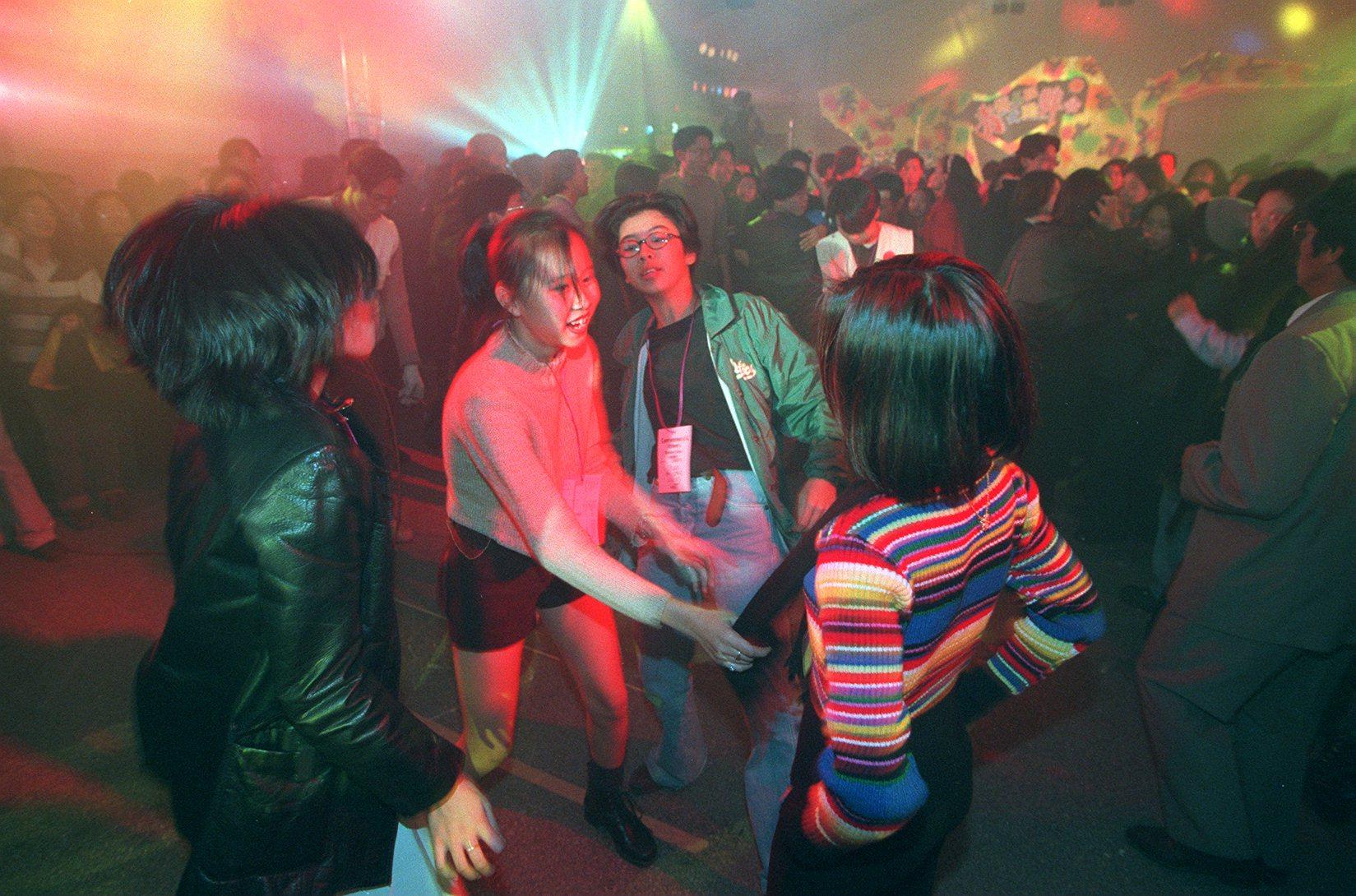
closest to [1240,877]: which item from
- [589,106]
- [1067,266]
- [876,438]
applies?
[876,438]

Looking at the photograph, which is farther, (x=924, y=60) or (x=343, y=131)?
(x=924, y=60)

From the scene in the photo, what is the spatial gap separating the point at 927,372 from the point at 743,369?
138 centimetres

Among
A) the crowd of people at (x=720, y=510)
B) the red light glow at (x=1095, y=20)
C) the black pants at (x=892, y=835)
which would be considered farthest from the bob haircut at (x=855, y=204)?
the red light glow at (x=1095, y=20)

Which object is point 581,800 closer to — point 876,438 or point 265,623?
point 265,623

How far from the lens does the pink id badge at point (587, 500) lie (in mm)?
2404

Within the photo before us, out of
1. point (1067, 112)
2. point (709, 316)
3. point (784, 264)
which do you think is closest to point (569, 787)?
point (709, 316)

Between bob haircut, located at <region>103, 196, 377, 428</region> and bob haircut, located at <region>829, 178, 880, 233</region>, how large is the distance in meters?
3.79

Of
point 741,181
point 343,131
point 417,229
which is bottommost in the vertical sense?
point 417,229

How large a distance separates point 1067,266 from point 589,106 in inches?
653

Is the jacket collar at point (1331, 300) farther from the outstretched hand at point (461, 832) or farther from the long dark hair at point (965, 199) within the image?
the long dark hair at point (965, 199)

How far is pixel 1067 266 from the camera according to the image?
4641 mm

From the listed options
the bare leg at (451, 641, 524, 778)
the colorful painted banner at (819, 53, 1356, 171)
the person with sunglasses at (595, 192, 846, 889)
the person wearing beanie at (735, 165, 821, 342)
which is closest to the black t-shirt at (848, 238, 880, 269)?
the person wearing beanie at (735, 165, 821, 342)

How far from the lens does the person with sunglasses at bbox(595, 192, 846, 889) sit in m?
2.54

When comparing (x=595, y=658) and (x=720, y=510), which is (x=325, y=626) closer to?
(x=595, y=658)
